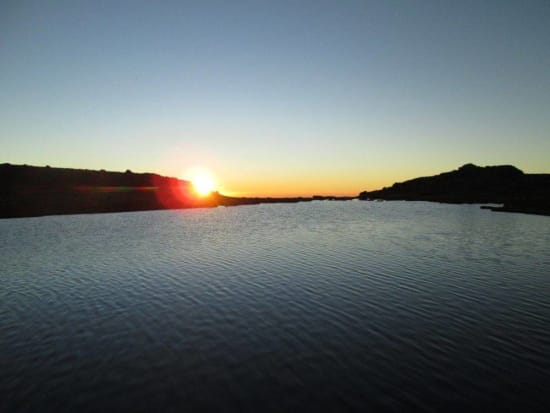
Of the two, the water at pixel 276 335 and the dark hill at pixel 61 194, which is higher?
the dark hill at pixel 61 194

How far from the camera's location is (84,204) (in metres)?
148

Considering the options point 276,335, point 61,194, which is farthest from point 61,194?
point 276,335

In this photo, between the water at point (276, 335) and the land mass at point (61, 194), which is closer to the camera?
the water at point (276, 335)

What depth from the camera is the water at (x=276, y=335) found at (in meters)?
11.9

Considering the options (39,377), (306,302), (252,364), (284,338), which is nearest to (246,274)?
(306,302)

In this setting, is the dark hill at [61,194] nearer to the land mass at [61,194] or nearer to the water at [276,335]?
the land mass at [61,194]

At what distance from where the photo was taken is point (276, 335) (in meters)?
17.3

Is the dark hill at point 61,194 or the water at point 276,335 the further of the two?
the dark hill at point 61,194

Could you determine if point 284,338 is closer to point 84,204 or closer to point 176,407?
point 176,407

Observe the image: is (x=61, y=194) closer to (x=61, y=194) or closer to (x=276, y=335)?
(x=61, y=194)

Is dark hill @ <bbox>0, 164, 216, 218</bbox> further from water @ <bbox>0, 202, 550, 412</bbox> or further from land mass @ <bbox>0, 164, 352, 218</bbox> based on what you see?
water @ <bbox>0, 202, 550, 412</bbox>

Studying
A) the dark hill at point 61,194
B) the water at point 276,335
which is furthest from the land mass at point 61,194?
the water at point 276,335

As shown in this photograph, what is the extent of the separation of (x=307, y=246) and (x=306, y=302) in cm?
2549

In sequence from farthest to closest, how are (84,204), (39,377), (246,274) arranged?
(84,204) → (246,274) → (39,377)
